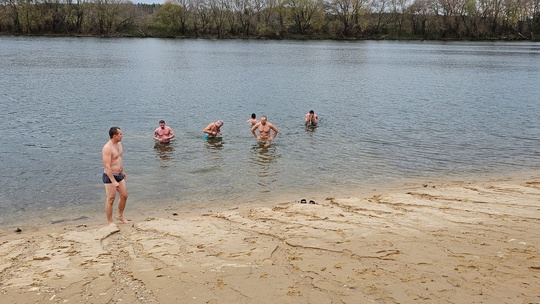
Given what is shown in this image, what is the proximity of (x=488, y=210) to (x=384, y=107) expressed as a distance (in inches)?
730

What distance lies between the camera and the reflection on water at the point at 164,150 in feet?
49.5

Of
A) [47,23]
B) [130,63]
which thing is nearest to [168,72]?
[130,63]

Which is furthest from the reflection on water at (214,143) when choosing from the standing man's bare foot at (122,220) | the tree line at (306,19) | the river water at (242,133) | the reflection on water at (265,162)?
the tree line at (306,19)

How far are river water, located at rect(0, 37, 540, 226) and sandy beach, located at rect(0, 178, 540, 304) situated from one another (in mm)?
2920

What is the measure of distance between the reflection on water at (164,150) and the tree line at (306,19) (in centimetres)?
8822

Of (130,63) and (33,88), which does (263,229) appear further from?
(130,63)

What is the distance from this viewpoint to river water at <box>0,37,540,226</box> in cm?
1220

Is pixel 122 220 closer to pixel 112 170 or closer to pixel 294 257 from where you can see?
pixel 112 170

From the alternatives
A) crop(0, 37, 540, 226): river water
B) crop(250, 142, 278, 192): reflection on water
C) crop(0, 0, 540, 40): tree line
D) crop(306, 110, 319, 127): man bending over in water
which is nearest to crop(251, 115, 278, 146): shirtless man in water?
crop(250, 142, 278, 192): reflection on water

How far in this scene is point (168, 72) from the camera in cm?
4153

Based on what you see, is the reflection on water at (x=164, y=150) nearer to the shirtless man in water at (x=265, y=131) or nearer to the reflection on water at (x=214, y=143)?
the reflection on water at (x=214, y=143)

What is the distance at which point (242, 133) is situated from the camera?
1888cm

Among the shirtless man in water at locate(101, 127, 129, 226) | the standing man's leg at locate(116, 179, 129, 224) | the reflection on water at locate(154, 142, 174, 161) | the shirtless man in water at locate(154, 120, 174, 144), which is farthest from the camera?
the shirtless man in water at locate(154, 120, 174, 144)

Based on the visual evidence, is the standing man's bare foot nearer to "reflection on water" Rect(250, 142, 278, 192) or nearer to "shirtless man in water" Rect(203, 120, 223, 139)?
"reflection on water" Rect(250, 142, 278, 192)
